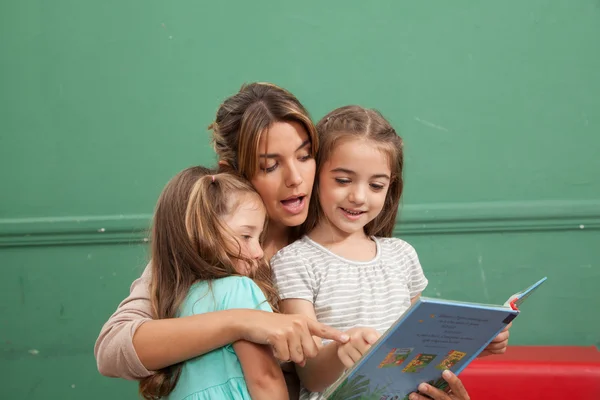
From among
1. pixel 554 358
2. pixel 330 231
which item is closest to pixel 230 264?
pixel 330 231

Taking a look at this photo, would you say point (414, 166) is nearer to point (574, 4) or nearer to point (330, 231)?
point (574, 4)

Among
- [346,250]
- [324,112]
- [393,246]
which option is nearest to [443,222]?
[324,112]

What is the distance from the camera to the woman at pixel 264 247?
1.22 m

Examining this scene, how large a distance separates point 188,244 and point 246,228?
0.37 feet

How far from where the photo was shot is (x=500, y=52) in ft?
8.29

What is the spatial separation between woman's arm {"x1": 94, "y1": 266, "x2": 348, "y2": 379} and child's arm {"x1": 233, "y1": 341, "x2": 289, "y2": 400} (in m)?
0.03

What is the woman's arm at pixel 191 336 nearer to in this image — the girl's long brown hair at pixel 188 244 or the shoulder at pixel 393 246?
the girl's long brown hair at pixel 188 244

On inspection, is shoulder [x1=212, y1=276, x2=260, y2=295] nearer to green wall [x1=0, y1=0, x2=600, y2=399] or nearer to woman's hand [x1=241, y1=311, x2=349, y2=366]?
woman's hand [x1=241, y1=311, x2=349, y2=366]

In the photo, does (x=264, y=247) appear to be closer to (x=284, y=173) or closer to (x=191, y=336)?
(x=284, y=173)

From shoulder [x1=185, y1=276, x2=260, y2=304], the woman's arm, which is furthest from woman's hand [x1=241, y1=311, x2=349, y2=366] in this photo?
shoulder [x1=185, y1=276, x2=260, y2=304]

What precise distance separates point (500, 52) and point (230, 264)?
1558mm

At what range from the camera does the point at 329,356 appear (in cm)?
131

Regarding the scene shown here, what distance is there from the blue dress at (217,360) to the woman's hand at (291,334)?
3.7 inches

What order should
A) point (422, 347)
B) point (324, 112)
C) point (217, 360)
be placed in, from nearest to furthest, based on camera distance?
1. point (422, 347)
2. point (217, 360)
3. point (324, 112)
